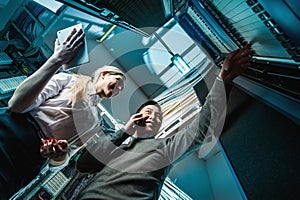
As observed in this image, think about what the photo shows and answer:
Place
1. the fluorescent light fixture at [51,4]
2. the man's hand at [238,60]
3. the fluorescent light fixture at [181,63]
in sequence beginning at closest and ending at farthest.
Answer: the man's hand at [238,60], the fluorescent light fixture at [51,4], the fluorescent light fixture at [181,63]

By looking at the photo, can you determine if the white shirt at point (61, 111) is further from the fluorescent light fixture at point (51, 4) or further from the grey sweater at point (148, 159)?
the fluorescent light fixture at point (51, 4)

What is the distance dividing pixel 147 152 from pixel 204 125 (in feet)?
1.17

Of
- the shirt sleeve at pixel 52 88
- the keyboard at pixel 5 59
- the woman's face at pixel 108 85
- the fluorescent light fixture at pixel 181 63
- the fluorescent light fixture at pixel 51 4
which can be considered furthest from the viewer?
the fluorescent light fixture at pixel 181 63

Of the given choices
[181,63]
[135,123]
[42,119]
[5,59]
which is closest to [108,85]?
[135,123]

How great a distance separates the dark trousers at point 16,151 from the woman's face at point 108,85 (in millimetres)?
439

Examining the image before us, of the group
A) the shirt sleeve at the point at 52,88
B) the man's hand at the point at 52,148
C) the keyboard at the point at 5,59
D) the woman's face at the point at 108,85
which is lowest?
the man's hand at the point at 52,148

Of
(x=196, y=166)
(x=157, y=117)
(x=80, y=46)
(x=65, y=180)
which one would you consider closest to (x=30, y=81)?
(x=80, y=46)

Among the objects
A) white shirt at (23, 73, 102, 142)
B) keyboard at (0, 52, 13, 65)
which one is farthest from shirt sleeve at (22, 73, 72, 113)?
keyboard at (0, 52, 13, 65)

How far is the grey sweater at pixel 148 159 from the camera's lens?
2.88 feet

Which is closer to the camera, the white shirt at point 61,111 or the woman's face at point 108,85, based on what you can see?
the white shirt at point 61,111

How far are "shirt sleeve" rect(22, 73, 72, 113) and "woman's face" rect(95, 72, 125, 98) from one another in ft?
0.61

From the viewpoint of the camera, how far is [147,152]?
1050 millimetres

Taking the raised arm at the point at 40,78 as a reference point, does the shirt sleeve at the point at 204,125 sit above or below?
below

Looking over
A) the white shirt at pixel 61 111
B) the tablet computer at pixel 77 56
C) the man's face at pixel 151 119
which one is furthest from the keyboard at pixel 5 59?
the man's face at pixel 151 119
